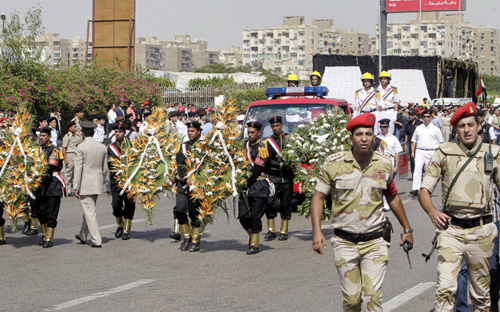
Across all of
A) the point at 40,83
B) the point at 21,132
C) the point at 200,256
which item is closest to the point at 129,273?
the point at 200,256

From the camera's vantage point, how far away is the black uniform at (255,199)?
11.1 meters

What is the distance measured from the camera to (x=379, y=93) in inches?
698

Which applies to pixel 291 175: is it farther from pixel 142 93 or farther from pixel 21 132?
pixel 142 93

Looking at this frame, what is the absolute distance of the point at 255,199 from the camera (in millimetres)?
11172

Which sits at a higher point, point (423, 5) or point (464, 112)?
point (423, 5)

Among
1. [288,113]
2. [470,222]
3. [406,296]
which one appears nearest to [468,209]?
[470,222]

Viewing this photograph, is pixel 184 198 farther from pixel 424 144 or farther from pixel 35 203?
pixel 424 144

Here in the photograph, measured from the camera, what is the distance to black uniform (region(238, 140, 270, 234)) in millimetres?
11055

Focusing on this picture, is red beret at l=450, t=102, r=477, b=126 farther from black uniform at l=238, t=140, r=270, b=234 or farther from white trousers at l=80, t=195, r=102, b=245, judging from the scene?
white trousers at l=80, t=195, r=102, b=245

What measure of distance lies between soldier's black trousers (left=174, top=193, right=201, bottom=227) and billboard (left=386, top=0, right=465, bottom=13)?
4208 cm

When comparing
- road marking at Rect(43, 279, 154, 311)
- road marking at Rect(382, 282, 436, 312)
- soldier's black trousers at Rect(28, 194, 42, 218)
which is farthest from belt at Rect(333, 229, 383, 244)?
soldier's black trousers at Rect(28, 194, 42, 218)

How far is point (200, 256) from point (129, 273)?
1397 millimetres

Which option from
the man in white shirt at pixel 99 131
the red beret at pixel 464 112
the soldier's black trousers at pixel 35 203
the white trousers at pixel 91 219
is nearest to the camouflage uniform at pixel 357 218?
the red beret at pixel 464 112

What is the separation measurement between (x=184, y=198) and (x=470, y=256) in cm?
569
